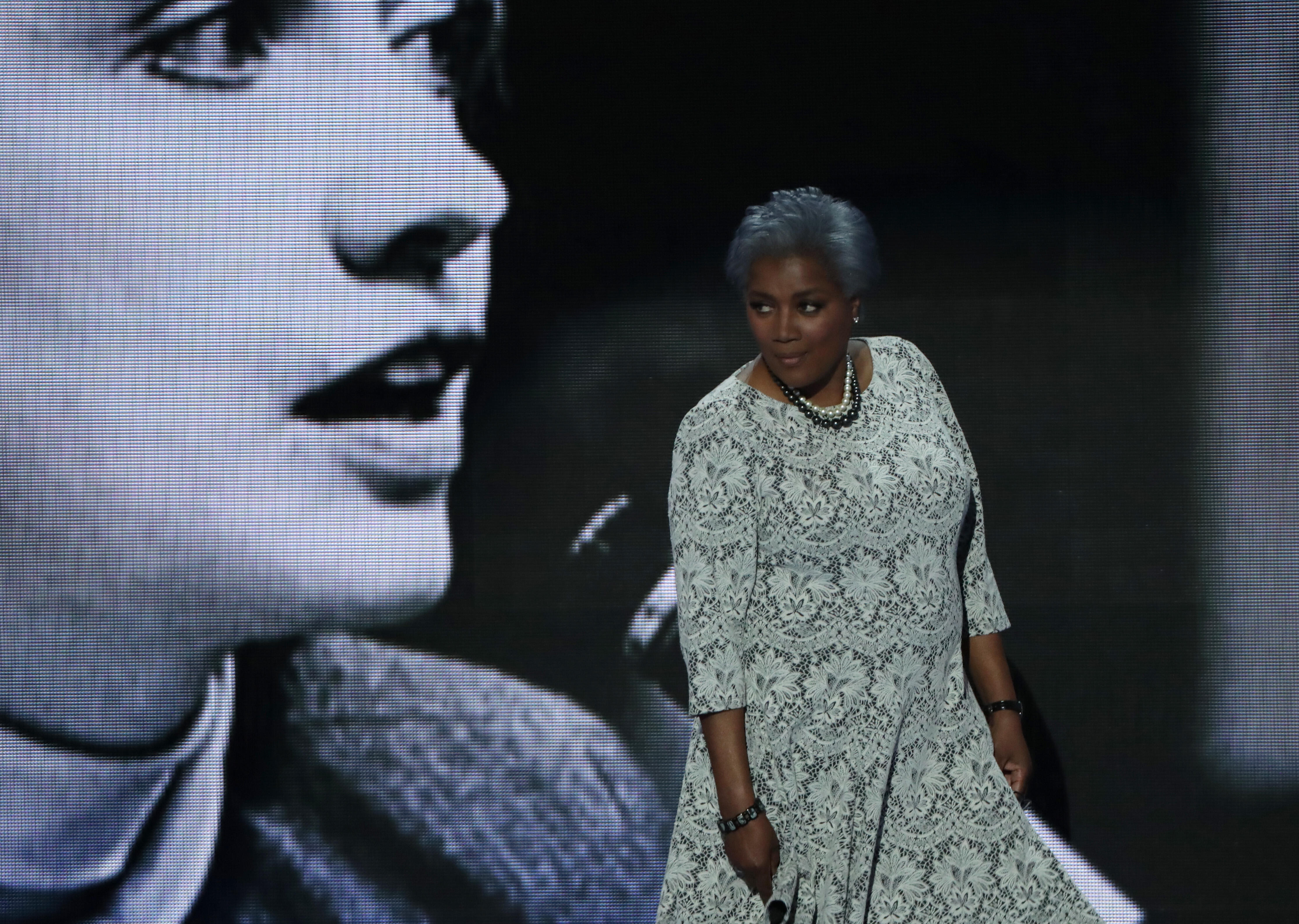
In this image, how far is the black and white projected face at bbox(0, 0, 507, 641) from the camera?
303 centimetres

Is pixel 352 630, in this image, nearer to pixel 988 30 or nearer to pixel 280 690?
pixel 280 690

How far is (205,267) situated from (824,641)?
174 cm

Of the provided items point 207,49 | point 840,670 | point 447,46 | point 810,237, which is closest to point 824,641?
point 840,670

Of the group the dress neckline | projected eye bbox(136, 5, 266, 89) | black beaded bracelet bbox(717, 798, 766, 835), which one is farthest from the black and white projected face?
black beaded bracelet bbox(717, 798, 766, 835)

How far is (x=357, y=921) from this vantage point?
3137 millimetres

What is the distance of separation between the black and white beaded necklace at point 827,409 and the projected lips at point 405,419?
122 centimetres

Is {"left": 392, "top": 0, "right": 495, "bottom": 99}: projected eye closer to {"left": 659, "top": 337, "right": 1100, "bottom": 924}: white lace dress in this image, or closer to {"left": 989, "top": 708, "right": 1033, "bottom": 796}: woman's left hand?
{"left": 659, "top": 337, "right": 1100, "bottom": 924}: white lace dress

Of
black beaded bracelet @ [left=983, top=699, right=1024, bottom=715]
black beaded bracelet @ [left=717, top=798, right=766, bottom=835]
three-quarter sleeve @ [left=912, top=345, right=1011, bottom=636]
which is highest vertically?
three-quarter sleeve @ [left=912, top=345, right=1011, bottom=636]

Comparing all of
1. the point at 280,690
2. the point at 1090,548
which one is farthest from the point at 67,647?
the point at 1090,548

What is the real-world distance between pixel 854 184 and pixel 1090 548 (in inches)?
37.6

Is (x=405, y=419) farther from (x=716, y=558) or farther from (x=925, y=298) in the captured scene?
(x=716, y=558)

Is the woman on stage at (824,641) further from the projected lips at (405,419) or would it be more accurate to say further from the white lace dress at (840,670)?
the projected lips at (405,419)

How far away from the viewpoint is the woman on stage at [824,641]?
1939 millimetres

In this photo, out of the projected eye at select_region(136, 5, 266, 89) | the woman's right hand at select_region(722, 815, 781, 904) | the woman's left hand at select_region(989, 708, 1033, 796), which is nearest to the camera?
the woman's right hand at select_region(722, 815, 781, 904)
